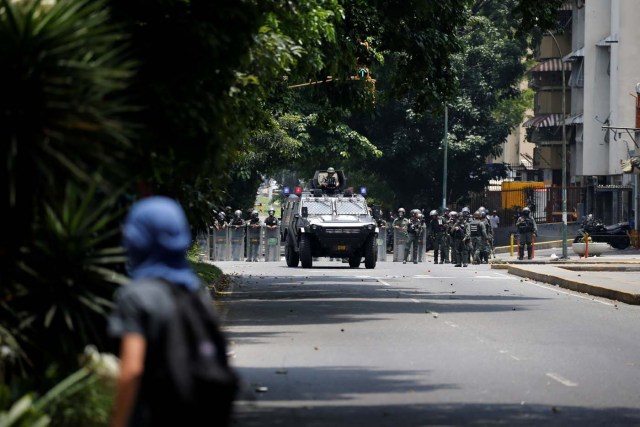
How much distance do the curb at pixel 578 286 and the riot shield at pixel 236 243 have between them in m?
14.7

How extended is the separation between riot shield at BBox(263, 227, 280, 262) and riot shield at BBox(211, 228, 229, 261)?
1354 mm

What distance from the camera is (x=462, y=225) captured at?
162ft

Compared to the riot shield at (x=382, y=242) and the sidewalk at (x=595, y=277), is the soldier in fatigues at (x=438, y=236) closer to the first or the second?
the riot shield at (x=382, y=242)

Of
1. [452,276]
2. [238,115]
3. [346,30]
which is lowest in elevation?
[452,276]

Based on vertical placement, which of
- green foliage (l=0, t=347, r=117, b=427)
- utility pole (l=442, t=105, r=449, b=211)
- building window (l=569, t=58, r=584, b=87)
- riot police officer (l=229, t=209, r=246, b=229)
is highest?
building window (l=569, t=58, r=584, b=87)

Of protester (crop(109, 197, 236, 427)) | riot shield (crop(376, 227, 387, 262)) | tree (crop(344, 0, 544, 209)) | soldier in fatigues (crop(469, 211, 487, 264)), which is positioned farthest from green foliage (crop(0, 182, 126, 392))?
tree (crop(344, 0, 544, 209))

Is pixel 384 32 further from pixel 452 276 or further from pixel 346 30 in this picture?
pixel 452 276

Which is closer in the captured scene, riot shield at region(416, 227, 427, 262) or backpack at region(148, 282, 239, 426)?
backpack at region(148, 282, 239, 426)

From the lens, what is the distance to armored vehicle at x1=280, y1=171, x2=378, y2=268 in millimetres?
42344

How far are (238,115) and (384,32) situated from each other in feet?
39.3

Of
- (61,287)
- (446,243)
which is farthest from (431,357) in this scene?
(446,243)

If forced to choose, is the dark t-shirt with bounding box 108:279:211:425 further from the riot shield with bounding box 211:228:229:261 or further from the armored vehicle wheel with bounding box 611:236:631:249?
the armored vehicle wheel with bounding box 611:236:631:249

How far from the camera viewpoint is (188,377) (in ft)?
17.4

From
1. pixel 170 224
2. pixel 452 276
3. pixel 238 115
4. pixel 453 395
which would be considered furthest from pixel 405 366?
pixel 452 276
